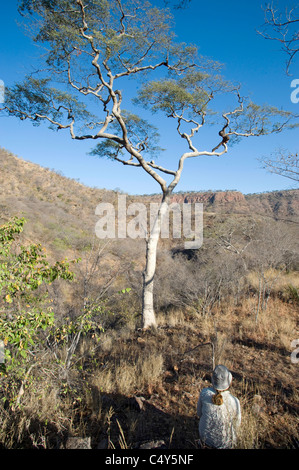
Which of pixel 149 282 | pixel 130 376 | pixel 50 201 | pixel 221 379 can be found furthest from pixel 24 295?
pixel 50 201

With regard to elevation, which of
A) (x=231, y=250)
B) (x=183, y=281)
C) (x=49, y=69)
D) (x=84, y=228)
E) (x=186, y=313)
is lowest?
(x=186, y=313)

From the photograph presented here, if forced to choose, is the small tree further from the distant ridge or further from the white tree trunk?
the distant ridge

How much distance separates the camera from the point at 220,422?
186cm

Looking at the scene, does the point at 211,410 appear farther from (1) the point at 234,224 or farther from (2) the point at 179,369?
(1) the point at 234,224

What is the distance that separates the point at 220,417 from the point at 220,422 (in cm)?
3

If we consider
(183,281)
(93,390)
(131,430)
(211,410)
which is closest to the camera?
(211,410)

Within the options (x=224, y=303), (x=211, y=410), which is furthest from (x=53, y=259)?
(x=211, y=410)

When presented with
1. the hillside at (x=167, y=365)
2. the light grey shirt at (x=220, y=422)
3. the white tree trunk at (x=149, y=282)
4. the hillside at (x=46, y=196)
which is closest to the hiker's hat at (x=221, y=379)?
the light grey shirt at (x=220, y=422)

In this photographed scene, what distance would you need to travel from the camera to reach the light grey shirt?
1857 millimetres

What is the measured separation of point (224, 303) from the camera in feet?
21.3

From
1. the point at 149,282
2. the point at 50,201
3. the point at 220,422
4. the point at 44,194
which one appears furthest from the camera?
the point at 44,194

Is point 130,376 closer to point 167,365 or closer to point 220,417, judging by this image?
point 167,365

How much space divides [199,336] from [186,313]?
5.30ft

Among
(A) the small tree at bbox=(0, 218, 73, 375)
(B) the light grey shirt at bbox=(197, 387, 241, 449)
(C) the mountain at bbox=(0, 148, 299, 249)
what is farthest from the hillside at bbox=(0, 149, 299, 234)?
(A) the small tree at bbox=(0, 218, 73, 375)
